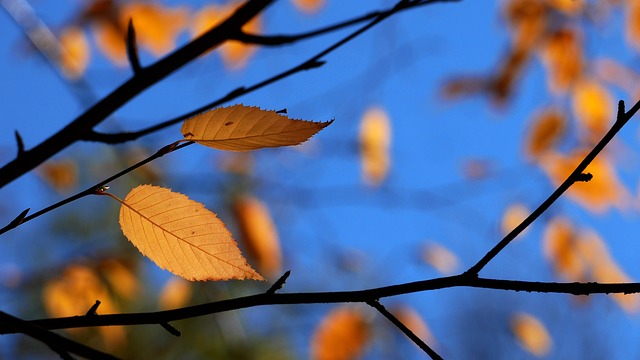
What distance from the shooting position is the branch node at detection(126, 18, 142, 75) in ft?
1.57

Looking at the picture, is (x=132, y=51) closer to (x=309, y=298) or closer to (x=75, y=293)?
(x=309, y=298)

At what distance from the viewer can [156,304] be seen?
4707 millimetres

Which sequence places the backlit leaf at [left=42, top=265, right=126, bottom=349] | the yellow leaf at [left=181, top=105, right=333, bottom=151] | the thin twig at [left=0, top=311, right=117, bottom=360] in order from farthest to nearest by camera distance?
the backlit leaf at [left=42, top=265, right=126, bottom=349], the yellow leaf at [left=181, top=105, right=333, bottom=151], the thin twig at [left=0, top=311, right=117, bottom=360]

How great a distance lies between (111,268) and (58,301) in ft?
0.93

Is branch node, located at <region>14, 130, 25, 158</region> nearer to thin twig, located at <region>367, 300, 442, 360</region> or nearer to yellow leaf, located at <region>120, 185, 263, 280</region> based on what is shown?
yellow leaf, located at <region>120, 185, 263, 280</region>

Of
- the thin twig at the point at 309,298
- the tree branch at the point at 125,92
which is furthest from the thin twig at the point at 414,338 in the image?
the tree branch at the point at 125,92

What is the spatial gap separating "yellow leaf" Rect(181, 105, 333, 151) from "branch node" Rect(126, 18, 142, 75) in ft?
0.29

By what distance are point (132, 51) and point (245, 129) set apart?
0.11m

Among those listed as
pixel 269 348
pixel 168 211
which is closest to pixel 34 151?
pixel 168 211

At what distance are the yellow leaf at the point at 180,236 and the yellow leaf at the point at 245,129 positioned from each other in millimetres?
47

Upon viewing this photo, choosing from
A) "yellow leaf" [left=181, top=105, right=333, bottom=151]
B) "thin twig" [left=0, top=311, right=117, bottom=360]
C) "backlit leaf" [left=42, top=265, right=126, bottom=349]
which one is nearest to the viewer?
"thin twig" [left=0, top=311, right=117, bottom=360]

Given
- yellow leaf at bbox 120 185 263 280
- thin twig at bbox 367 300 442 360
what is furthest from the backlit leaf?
thin twig at bbox 367 300 442 360

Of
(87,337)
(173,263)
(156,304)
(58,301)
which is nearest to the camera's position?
(173,263)

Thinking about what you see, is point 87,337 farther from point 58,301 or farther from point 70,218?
point 58,301
